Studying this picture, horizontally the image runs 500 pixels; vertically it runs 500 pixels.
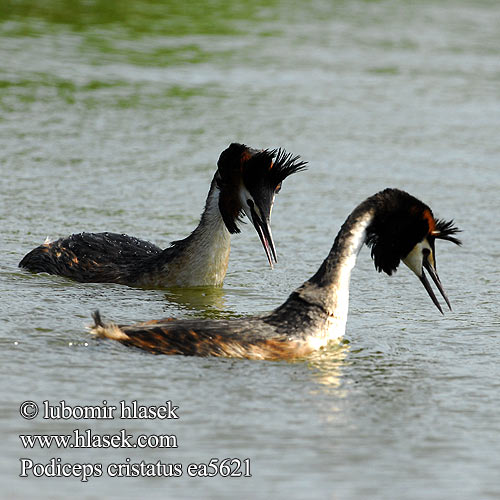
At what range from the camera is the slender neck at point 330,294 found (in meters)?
8.59

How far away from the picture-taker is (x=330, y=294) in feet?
28.6

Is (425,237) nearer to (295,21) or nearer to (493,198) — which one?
(493,198)

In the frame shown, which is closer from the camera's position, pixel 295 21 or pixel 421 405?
pixel 421 405

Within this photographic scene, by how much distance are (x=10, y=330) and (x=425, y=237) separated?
3.30 meters

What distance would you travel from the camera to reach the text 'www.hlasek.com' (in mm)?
6473

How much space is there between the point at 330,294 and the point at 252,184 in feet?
6.33

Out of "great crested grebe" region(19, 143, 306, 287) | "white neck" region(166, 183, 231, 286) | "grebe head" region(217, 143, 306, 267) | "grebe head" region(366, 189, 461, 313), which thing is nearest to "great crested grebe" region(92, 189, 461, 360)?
"grebe head" region(366, 189, 461, 313)

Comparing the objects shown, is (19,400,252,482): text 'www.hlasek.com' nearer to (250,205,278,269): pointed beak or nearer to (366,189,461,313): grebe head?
(366,189,461,313): grebe head

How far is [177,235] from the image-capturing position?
1276 cm

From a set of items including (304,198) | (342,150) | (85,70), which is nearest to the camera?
(304,198)

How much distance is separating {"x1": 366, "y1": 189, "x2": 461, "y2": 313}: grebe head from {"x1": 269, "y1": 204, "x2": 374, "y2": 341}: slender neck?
0.35ft

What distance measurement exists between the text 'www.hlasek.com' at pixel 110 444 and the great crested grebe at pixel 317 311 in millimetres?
904

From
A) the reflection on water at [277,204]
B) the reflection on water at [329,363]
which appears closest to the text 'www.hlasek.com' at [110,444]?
the reflection on water at [277,204]

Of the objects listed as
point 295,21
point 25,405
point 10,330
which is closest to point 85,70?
point 295,21
